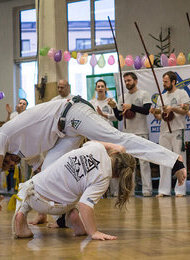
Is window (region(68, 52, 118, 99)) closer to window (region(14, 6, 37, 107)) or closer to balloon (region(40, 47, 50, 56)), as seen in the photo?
window (region(14, 6, 37, 107))

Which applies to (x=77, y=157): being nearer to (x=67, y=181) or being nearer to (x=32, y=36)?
(x=67, y=181)

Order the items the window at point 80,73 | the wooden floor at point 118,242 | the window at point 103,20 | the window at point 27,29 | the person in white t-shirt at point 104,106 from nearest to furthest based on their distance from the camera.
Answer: the wooden floor at point 118,242
the person in white t-shirt at point 104,106
the window at point 103,20
the window at point 80,73
the window at point 27,29

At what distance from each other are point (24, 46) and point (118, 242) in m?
10.00

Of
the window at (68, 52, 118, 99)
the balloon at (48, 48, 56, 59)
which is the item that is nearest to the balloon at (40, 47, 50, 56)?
the balloon at (48, 48, 56, 59)

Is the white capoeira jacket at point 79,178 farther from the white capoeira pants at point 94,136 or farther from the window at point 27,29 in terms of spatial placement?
the window at point 27,29

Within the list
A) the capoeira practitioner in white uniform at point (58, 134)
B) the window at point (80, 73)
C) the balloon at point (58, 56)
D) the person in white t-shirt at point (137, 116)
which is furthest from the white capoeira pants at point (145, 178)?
the window at point (80, 73)

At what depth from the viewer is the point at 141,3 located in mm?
10367

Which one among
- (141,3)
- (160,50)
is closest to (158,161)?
(160,50)

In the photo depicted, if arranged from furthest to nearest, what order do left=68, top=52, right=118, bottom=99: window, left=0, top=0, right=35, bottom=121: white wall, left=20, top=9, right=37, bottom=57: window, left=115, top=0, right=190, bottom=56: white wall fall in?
left=20, top=9, right=37, bottom=57: window
left=0, top=0, right=35, bottom=121: white wall
left=68, top=52, right=118, bottom=99: window
left=115, top=0, right=190, bottom=56: white wall

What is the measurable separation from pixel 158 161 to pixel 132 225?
42 centimetres

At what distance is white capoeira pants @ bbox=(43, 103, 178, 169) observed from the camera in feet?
9.40

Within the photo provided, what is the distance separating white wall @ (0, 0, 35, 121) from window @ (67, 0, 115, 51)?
112 centimetres

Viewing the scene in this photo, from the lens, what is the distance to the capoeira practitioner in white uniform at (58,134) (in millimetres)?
2828

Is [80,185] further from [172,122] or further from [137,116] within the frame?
[137,116]
